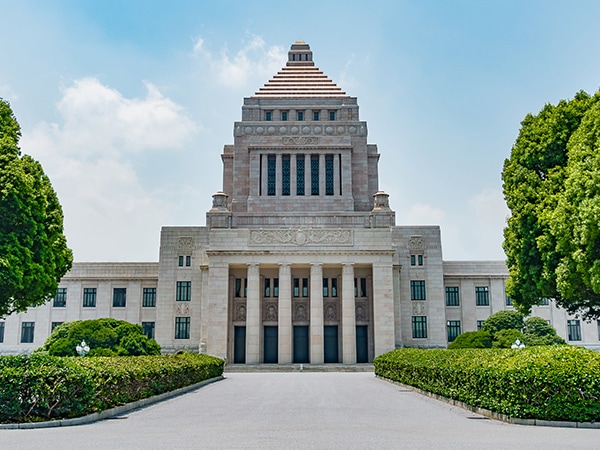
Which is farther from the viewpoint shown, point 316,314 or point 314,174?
point 314,174

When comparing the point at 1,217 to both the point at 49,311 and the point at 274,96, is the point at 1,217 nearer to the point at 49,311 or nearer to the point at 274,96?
the point at 49,311

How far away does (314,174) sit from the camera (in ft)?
173

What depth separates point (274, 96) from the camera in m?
56.7

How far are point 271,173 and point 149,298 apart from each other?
14.7m

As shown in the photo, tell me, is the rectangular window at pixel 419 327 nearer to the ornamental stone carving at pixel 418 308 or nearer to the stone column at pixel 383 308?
the ornamental stone carving at pixel 418 308

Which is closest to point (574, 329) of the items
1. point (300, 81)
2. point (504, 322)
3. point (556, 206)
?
point (504, 322)

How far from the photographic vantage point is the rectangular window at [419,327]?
155ft

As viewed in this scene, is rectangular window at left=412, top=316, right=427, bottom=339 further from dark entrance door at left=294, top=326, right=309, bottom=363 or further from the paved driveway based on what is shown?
the paved driveway

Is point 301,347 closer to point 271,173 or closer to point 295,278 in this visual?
point 295,278

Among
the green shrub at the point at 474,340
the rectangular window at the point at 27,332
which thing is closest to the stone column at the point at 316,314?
the green shrub at the point at 474,340

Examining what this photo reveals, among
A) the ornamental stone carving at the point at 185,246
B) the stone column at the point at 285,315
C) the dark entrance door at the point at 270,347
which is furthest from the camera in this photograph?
the ornamental stone carving at the point at 185,246

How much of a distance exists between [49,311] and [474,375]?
4281cm

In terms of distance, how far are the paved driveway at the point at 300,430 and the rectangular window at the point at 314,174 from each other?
34927mm

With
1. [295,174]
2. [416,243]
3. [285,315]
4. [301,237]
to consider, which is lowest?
[285,315]
